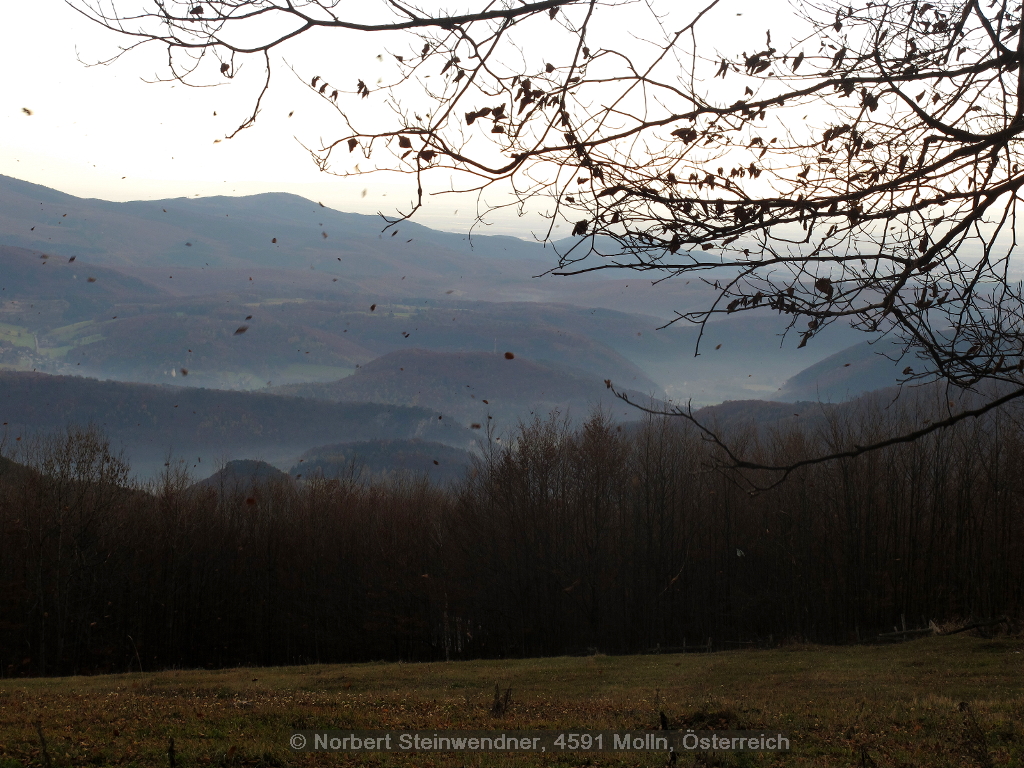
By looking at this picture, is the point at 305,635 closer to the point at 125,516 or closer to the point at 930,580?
the point at 125,516

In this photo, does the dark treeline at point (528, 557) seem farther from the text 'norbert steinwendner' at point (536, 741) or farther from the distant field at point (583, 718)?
the text 'norbert steinwendner' at point (536, 741)

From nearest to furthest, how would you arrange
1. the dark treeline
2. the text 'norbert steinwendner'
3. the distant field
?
the distant field, the text 'norbert steinwendner', the dark treeline

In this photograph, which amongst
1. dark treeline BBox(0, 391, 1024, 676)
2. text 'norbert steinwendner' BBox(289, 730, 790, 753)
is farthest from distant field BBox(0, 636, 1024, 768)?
dark treeline BBox(0, 391, 1024, 676)

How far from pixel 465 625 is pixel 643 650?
10.2 m

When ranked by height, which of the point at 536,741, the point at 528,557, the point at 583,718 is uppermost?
the point at 536,741

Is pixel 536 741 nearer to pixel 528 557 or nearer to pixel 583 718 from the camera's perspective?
pixel 583 718

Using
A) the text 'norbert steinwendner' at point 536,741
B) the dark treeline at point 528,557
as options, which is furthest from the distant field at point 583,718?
the dark treeline at point 528,557

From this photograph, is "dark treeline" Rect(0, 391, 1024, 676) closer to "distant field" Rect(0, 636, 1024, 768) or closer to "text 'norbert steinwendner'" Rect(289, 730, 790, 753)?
"distant field" Rect(0, 636, 1024, 768)

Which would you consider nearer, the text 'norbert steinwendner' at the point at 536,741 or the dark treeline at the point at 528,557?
the text 'norbert steinwendner' at the point at 536,741

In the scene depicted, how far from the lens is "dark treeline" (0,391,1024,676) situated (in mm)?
40531

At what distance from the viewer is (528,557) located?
48.0 m

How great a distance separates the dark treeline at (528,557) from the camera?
133 feet

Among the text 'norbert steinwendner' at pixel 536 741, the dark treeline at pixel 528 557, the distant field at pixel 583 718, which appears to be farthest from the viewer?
the dark treeline at pixel 528 557

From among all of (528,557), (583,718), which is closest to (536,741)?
(583,718)
